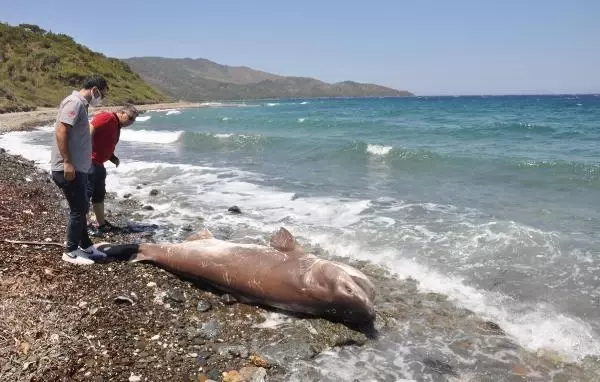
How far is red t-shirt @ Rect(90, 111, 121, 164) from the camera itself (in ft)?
26.1

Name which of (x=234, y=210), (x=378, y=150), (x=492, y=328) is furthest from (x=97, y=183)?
(x=378, y=150)

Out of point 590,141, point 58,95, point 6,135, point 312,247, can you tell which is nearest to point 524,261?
point 312,247

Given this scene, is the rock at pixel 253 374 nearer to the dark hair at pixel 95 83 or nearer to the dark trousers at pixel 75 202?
the dark trousers at pixel 75 202

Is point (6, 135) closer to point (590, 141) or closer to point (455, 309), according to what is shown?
point (455, 309)

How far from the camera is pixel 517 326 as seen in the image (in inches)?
235

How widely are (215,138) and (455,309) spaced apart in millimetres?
24701

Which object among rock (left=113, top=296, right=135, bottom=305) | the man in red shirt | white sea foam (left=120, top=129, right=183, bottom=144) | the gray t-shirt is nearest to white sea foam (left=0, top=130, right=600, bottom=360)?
the man in red shirt

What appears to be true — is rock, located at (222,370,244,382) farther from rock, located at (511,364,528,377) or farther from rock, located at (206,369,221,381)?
rock, located at (511,364,528,377)

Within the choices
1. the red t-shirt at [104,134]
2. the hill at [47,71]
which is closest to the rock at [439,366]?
the red t-shirt at [104,134]

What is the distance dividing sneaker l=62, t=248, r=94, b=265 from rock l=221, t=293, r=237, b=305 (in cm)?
197

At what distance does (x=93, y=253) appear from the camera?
7016 mm

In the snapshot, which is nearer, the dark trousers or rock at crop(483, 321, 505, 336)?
rock at crop(483, 321, 505, 336)

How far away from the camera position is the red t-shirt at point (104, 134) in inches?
314

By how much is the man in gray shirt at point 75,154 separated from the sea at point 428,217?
7.88 feet
